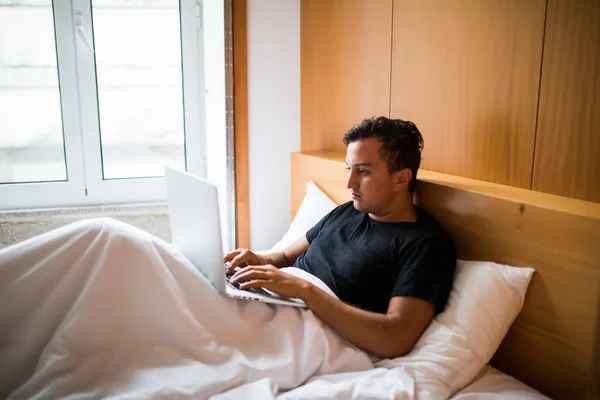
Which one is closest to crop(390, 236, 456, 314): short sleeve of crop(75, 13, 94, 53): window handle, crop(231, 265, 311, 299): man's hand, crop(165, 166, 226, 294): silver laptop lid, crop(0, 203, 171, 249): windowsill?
crop(231, 265, 311, 299): man's hand

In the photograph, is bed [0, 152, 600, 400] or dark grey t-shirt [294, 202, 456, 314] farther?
dark grey t-shirt [294, 202, 456, 314]

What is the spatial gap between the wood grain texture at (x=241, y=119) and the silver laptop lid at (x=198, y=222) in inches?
36.0

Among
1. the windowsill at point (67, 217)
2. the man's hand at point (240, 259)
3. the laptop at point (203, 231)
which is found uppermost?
the laptop at point (203, 231)

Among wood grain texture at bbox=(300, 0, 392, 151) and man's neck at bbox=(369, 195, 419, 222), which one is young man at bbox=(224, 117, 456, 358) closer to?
man's neck at bbox=(369, 195, 419, 222)

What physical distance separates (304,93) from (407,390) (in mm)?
1604

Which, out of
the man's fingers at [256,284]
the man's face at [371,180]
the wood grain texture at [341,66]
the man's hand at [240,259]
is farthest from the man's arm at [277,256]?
the wood grain texture at [341,66]

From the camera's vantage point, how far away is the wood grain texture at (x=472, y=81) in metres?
1.46

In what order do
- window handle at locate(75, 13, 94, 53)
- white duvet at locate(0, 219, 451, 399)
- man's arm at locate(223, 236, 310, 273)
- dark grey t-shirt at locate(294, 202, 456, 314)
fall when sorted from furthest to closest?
window handle at locate(75, 13, 94, 53) → man's arm at locate(223, 236, 310, 273) → dark grey t-shirt at locate(294, 202, 456, 314) → white duvet at locate(0, 219, 451, 399)

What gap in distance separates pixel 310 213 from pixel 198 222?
2.48 ft

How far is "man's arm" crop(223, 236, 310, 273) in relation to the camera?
1.66m

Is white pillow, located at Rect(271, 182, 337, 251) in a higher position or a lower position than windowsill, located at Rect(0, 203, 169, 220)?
higher

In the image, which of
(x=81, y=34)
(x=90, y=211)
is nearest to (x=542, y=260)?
(x=90, y=211)

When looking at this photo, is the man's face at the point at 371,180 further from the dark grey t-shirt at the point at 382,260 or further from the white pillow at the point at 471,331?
the white pillow at the point at 471,331

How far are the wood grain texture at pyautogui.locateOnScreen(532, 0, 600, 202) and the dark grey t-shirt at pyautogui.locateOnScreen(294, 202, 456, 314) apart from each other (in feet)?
1.10
